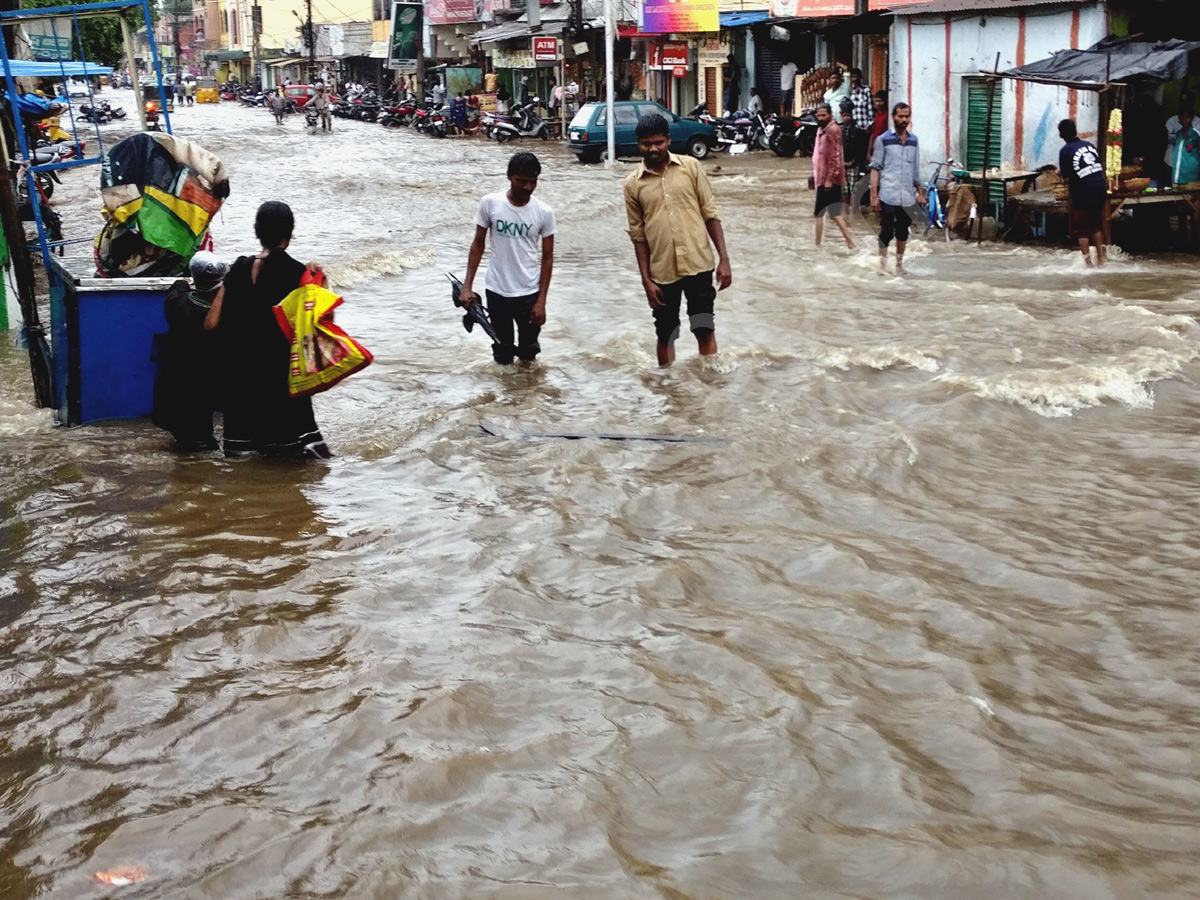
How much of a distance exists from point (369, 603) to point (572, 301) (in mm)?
7440

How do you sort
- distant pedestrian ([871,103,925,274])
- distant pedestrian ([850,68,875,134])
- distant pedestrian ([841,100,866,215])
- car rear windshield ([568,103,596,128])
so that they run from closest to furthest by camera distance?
distant pedestrian ([871,103,925,274]) → distant pedestrian ([841,100,866,215]) → distant pedestrian ([850,68,875,134]) → car rear windshield ([568,103,596,128])

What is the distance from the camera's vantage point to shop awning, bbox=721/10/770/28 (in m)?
31.0

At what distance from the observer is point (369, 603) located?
15.6 ft

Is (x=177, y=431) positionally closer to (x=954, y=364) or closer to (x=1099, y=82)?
(x=954, y=364)

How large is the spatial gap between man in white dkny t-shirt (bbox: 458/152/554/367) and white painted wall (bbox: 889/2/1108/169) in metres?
9.31

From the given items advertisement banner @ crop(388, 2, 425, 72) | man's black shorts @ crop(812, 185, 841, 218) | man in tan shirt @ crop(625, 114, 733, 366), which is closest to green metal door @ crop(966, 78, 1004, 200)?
man's black shorts @ crop(812, 185, 841, 218)

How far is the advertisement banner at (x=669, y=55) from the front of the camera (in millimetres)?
33312

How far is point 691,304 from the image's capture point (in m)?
7.70

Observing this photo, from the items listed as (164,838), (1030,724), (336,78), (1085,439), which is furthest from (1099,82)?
(336,78)

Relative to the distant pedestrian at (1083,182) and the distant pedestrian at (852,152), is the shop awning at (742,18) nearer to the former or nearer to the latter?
the distant pedestrian at (852,152)

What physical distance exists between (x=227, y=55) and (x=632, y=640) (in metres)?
110

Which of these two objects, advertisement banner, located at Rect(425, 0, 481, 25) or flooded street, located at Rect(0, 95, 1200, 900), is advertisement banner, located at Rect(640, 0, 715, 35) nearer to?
advertisement banner, located at Rect(425, 0, 481, 25)

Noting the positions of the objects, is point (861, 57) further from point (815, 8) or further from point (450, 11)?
point (450, 11)

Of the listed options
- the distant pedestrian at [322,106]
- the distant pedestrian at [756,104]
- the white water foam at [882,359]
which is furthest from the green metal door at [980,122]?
the distant pedestrian at [322,106]
